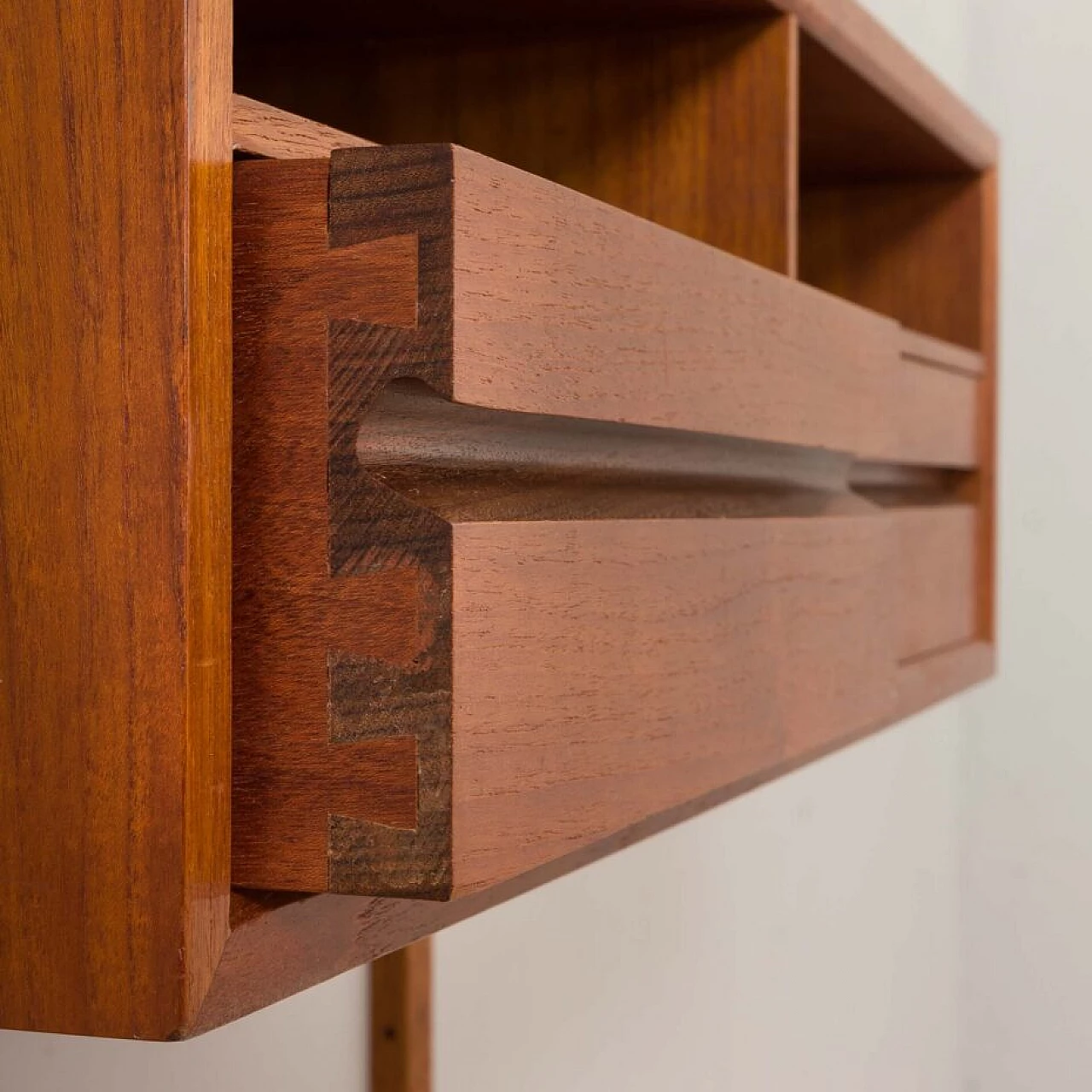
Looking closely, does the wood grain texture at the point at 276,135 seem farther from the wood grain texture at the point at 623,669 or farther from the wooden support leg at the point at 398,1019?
the wooden support leg at the point at 398,1019

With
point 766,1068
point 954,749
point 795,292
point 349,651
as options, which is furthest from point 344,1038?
point 954,749

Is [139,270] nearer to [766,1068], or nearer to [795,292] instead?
[795,292]

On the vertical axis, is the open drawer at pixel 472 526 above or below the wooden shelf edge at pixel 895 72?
below

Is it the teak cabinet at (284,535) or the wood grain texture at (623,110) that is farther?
the wood grain texture at (623,110)

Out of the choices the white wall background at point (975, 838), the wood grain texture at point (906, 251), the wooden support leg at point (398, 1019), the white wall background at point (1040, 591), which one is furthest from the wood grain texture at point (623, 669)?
the white wall background at point (1040, 591)

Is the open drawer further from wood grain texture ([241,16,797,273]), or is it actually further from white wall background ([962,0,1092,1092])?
white wall background ([962,0,1092,1092])

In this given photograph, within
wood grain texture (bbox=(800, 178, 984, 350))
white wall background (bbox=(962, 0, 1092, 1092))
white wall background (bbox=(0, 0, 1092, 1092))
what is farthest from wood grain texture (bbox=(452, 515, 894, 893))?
white wall background (bbox=(962, 0, 1092, 1092))

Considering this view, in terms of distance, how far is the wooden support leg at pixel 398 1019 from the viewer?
995 millimetres

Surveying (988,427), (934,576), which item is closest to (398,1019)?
(934,576)

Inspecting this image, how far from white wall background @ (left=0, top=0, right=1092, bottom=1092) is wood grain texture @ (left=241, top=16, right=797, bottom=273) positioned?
80cm

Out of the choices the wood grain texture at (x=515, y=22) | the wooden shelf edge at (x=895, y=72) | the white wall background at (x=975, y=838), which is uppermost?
the wooden shelf edge at (x=895, y=72)

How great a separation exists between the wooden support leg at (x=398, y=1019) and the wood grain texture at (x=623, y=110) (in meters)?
0.47

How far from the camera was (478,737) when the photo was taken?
0.40 m

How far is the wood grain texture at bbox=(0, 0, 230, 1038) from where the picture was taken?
1.20ft
